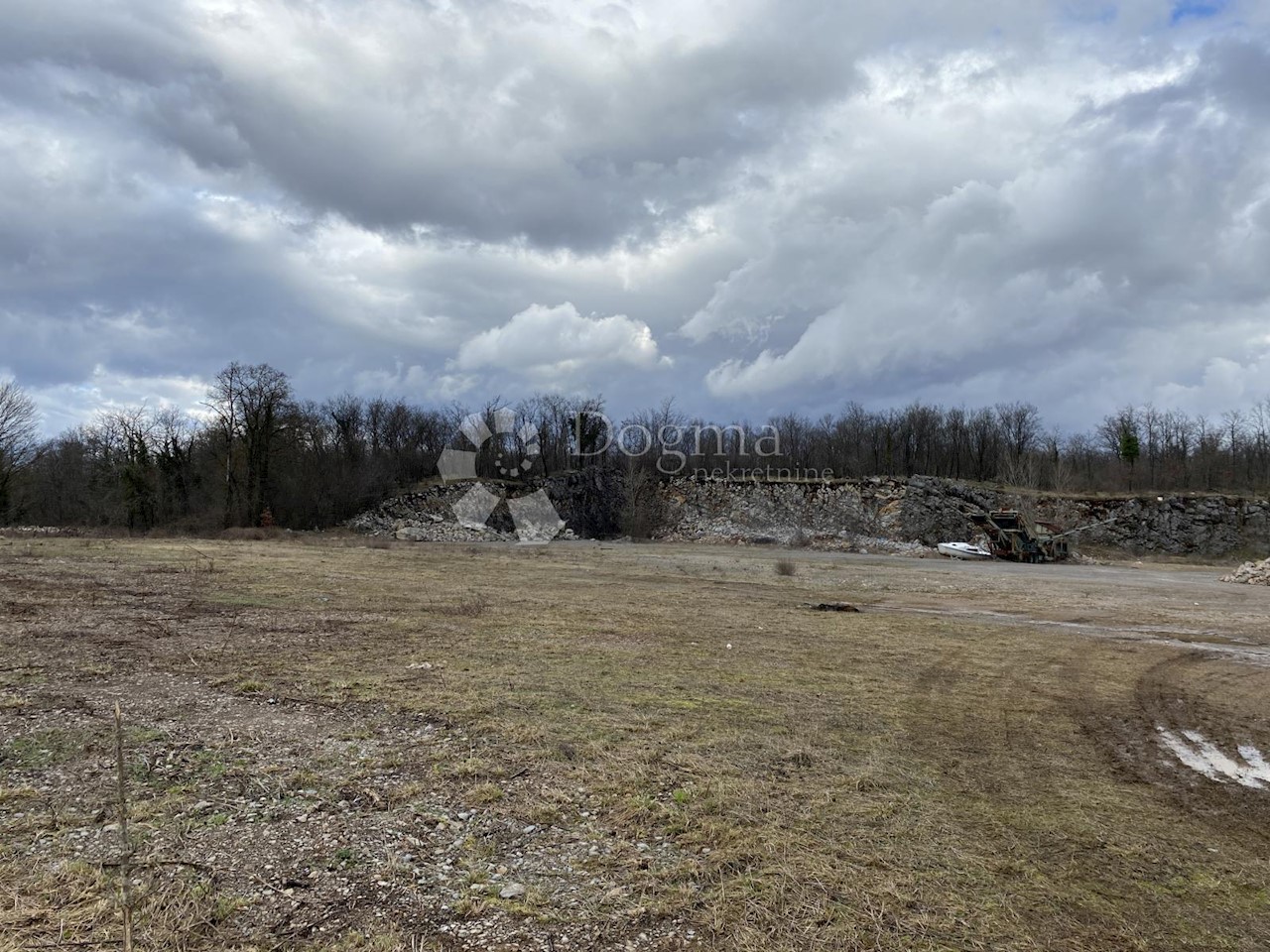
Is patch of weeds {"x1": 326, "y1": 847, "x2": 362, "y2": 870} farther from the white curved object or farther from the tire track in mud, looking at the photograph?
the white curved object

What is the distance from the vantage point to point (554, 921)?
3596 millimetres

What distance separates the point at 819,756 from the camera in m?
6.13

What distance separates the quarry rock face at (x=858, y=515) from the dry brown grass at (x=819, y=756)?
1480 inches

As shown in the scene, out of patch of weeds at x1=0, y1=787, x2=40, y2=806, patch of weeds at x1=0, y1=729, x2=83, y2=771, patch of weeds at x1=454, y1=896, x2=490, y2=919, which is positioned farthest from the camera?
patch of weeds at x1=0, y1=729, x2=83, y2=771

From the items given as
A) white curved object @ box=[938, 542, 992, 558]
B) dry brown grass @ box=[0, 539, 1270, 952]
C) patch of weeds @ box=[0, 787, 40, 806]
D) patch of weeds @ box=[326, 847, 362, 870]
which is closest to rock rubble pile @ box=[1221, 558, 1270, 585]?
white curved object @ box=[938, 542, 992, 558]

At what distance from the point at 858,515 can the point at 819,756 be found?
2095 inches

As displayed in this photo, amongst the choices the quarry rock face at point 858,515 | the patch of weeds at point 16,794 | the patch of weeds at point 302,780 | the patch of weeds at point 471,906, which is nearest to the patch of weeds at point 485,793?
the patch of weeds at point 302,780

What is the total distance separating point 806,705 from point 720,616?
7165 mm

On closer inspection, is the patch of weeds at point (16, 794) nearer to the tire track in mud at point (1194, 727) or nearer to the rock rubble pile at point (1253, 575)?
the tire track in mud at point (1194, 727)

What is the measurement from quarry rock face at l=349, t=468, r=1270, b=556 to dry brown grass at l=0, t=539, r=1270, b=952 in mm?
37597

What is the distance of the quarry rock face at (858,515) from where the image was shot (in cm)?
5275

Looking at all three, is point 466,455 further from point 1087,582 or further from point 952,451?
point 1087,582

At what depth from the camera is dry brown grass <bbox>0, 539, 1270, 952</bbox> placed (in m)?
3.74

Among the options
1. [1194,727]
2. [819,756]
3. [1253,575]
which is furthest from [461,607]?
[1253,575]
